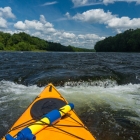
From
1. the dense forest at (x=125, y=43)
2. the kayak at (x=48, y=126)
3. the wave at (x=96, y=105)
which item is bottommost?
the wave at (x=96, y=105)

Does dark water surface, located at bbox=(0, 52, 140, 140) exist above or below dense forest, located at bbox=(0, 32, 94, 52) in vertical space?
below

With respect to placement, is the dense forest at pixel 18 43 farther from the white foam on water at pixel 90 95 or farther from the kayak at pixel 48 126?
the kayak at pixel 48 126

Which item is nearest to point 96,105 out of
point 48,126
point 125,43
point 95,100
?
point 95,100

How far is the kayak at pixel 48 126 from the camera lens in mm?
3613

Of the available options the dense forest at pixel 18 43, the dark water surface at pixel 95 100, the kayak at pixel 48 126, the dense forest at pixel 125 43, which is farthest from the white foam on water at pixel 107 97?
the dense forest at pixel 18 43

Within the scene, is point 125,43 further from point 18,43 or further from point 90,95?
point 90,95

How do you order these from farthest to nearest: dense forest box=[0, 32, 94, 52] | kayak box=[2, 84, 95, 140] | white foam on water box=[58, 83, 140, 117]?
dense forest box=[0, 32, 94, 52] < white foam on water box=[58, 83, 140, 117] < kayak box=[2, 84, 95, 140]

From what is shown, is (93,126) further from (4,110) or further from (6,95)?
(6,95)

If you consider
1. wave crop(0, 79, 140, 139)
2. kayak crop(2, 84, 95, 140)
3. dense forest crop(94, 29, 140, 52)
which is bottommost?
wave crop(0, 79, 140, 139)

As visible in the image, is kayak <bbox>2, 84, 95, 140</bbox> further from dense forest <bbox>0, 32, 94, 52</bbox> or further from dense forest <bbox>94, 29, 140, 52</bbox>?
dense forest <bbox>0, 32, 94, 52</bbox>

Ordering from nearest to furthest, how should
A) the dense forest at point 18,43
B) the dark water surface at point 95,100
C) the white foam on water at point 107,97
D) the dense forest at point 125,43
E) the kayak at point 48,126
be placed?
1. the kayak at point 48,126
2. the dark water surface at point 95,100
3. the white foam on water at point 107,97
4. the dense forest at point 125,43
5. the dense forest at point 18,43

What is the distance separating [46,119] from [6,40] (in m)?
98.7

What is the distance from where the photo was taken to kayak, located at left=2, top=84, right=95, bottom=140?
3.61m

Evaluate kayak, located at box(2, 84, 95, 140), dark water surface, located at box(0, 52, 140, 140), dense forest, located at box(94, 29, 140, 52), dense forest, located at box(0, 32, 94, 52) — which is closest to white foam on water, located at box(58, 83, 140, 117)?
dark water surface, located at box(0, 52, 140, 140)
